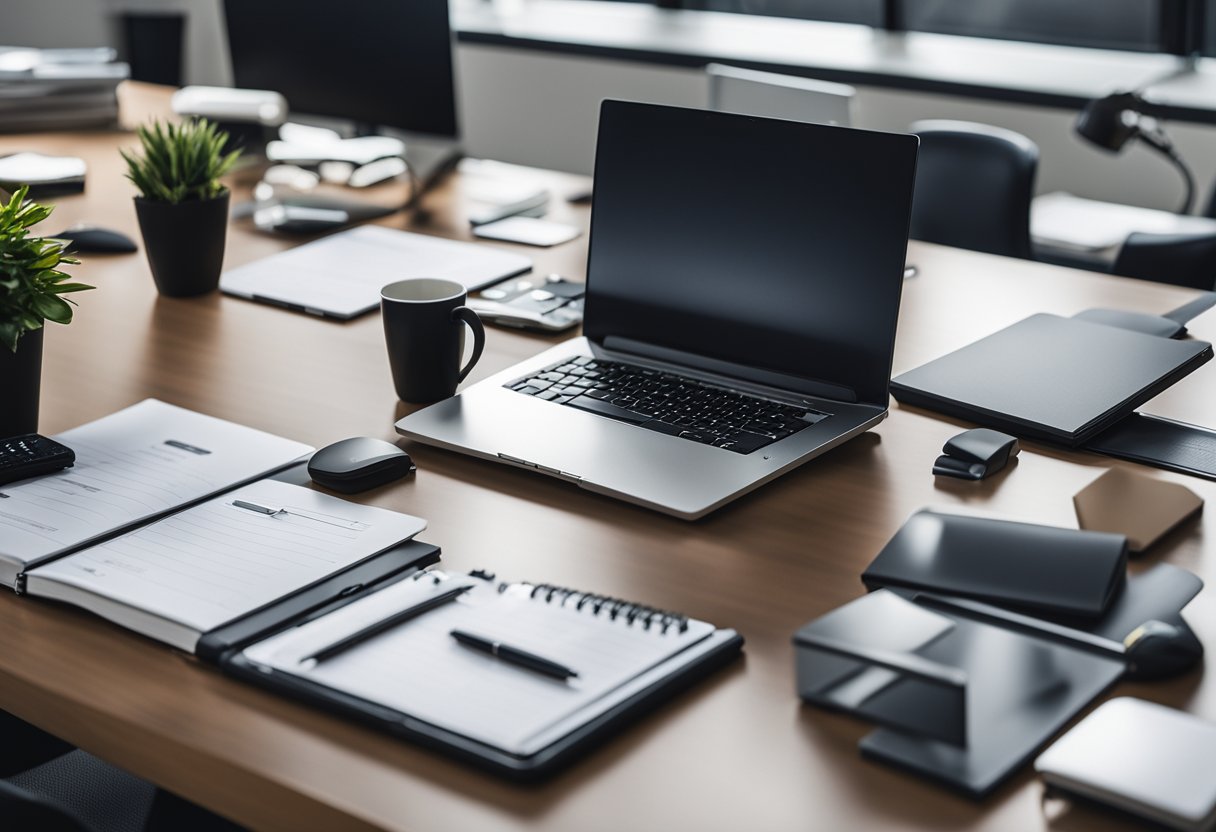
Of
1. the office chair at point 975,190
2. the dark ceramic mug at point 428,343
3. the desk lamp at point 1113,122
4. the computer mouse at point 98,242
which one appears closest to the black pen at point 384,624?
the dark ceramic mug at point 428,343

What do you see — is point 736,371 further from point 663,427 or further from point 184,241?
point 184,241

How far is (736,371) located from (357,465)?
427 millimetres

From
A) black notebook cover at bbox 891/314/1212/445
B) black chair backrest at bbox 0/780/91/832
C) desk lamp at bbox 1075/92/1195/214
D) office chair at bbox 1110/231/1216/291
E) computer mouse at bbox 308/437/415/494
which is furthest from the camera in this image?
desk lamp at bbox 1075/92/1195/214

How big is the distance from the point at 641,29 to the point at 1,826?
4.08m

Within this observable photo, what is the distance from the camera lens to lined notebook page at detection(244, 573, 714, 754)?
0.84 m

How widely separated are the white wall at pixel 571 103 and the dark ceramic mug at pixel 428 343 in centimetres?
221

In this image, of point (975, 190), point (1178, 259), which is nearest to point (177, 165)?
point (975, 190)

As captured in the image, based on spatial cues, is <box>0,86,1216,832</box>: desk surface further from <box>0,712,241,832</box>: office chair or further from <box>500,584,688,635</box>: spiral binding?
<box>0,712,241,832</box>: office chair

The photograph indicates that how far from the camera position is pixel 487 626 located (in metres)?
0.94

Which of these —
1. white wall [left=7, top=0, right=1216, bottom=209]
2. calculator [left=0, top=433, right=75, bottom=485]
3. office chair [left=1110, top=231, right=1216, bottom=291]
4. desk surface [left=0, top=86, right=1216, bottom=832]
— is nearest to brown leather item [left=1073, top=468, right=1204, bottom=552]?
desk surface [left=0, top=86, right=1216, bottom=832]

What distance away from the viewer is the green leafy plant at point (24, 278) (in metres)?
1.21

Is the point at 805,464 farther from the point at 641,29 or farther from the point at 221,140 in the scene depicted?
the point at 641,29

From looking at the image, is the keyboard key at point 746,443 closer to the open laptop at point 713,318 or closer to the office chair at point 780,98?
the open laptop at point 713,318

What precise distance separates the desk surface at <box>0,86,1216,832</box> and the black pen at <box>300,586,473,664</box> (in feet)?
0.16
